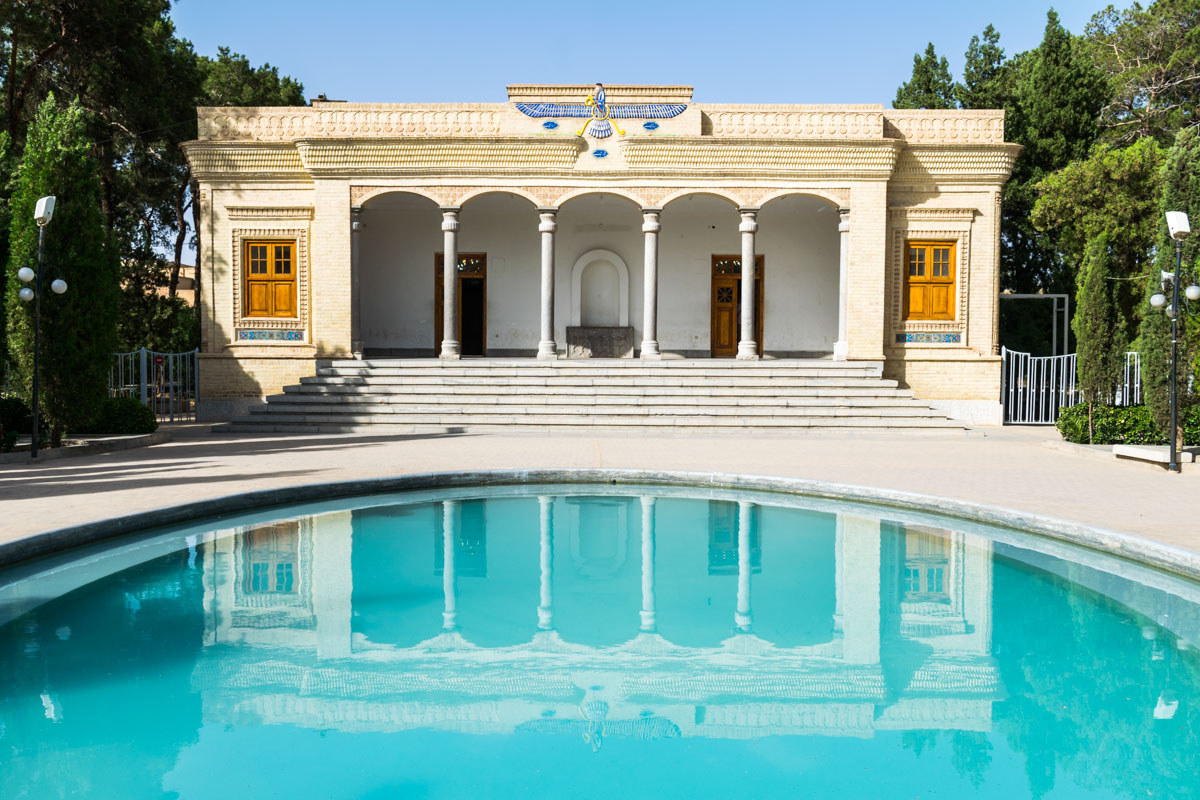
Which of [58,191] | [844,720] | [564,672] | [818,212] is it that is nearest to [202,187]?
[58,191]

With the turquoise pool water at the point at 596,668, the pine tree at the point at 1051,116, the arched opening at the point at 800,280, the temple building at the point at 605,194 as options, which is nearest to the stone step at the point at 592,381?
the temple building at the point at 605,194

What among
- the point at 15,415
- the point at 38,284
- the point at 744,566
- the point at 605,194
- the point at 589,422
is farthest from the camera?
the point at 605,194

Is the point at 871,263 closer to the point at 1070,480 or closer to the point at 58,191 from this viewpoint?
the point at 1070,480

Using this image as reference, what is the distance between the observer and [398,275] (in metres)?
20.7

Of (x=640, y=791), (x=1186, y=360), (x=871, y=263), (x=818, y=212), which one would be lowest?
(x=640, y=791)

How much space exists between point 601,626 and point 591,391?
11109mm

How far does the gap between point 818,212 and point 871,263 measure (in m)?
3.42

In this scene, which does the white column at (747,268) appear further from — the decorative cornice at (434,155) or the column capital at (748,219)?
the decorative cornice at (434,155)

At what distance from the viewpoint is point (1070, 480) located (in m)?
9.70

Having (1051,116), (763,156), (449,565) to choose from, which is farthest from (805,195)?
(449,565)

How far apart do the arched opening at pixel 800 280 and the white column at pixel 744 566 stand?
12566 millimetres

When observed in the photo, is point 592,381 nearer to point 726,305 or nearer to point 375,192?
point 726,305

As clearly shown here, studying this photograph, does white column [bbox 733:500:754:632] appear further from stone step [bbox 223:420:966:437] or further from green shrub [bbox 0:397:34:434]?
green shrub [bbox 0:397:34:434]

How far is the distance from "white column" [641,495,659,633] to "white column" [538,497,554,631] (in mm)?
601
